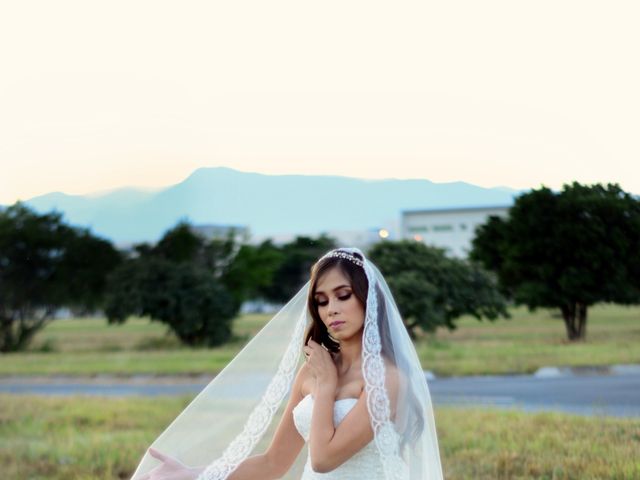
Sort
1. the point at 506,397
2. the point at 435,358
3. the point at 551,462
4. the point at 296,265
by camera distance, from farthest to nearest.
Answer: the point at 296,265 < the point at 435,358 < the point at 506,397 < the point at 551,462

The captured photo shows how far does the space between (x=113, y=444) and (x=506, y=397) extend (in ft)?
19.9

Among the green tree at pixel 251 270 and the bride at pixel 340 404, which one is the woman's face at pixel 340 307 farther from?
the green tree at pixel 251 270

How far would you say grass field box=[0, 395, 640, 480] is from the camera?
7.04 m

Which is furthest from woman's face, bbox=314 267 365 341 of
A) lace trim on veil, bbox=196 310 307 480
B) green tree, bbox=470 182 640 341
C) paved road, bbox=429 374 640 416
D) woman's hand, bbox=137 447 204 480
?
green tree, bbox=470 182 640 341

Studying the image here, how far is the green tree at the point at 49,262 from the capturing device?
3100 centimetres

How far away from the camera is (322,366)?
127 inches

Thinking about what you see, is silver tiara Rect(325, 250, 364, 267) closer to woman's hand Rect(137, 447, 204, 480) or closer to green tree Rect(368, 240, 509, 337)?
woman's hand Rect(137, 447, 204, 480)

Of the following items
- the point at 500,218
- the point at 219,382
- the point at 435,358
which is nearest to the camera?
the point at 219,382

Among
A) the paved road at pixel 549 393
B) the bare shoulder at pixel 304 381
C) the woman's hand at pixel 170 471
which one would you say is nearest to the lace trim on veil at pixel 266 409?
the woman's hand at pixel 170 471

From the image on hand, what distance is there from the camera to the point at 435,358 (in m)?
19.4

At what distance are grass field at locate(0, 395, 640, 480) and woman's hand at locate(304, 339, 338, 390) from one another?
12.7ft

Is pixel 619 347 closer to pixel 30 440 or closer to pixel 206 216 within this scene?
pixel 206 216

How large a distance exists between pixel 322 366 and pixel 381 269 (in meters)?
23.9

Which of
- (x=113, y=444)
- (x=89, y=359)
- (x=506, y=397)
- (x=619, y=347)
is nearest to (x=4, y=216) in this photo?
(x=89, y=359)
